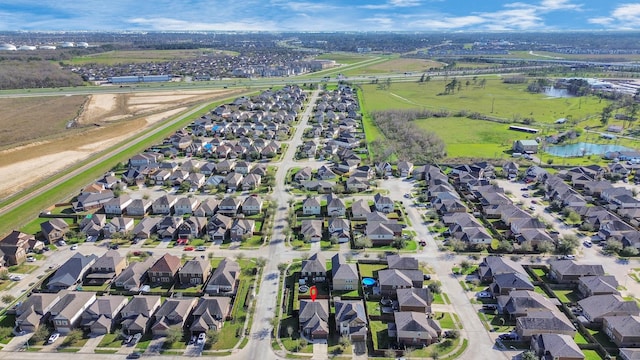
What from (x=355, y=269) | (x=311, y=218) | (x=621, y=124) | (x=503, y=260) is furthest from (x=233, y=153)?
(x=621, y=124)

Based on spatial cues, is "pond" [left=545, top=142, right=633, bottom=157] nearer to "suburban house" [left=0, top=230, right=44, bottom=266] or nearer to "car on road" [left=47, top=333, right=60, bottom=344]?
"car on road" [left=47, top=333, right=60, bottom=344]

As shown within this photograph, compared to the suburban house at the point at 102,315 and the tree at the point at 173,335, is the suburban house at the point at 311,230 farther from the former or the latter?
the suburban house at the point at 102,315

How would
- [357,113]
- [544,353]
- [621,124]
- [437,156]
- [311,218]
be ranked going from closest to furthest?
[544,353] < [311,218] < [437,156] < [621,124] < [357,113]

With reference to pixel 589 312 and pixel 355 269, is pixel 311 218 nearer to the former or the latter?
pixel 355 269

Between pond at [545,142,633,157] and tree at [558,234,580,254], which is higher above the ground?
pond at [545,142,633,157]

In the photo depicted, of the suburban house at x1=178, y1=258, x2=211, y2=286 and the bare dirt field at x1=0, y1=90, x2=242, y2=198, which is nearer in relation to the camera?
the suburban house at x1=178, y1=258, x2=211, y2=286

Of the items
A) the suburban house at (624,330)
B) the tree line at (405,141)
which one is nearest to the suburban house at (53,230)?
the tree line at (405,141)

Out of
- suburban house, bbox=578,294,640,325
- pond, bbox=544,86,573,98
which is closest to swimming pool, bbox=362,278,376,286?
suburban house, bbox=578,294,640,325

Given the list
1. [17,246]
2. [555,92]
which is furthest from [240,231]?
[555,92]
